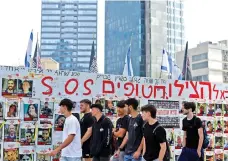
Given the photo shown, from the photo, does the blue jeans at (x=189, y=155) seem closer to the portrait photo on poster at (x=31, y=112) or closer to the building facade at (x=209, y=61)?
the portrait photo on poster at (x=31, y=112)

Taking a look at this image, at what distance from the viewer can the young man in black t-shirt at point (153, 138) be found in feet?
20.8

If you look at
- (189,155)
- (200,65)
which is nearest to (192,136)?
(189,155)

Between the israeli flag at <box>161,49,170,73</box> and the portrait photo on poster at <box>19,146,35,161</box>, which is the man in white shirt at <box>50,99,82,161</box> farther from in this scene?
the israeli flag at <box>161,49,170,73</box>

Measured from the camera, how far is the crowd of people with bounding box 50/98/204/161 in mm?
6492

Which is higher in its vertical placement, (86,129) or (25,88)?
(25,88)

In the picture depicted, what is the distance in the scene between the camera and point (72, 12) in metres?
186

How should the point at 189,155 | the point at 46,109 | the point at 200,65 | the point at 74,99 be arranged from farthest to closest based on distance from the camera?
the point at 200,65 < the point at 74,99 < the point at 46,109 < the point at 189,155

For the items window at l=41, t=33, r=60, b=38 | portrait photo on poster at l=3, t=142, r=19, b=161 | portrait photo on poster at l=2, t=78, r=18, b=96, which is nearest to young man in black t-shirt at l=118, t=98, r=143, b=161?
portrait photo on poster at l=3, t=142, r=19, b=161

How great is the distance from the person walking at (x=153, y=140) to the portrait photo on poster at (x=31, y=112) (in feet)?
10.7

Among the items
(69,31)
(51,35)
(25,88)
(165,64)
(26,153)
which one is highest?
(69,31)

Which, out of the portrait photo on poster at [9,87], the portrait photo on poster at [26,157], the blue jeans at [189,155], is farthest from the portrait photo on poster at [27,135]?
the blue jeans at [189,155]

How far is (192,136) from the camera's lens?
322 inches

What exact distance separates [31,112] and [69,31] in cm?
17489

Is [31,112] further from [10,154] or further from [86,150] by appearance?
[86,150]
